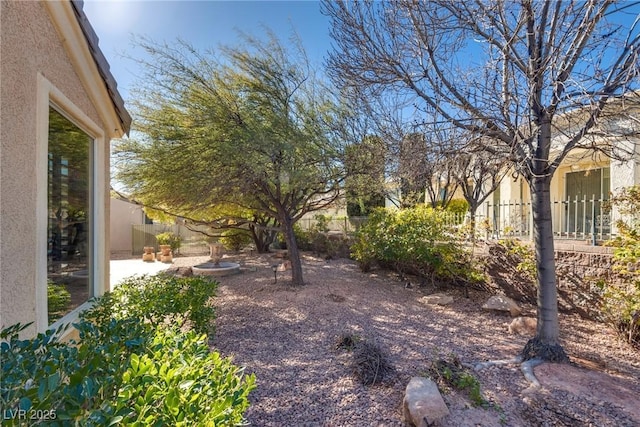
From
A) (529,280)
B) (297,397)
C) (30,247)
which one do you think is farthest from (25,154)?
(529,280)

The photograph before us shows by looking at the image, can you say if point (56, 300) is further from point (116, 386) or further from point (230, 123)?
point (230, 123)

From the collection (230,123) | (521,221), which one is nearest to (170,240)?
(230,123)

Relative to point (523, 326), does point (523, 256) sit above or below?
above

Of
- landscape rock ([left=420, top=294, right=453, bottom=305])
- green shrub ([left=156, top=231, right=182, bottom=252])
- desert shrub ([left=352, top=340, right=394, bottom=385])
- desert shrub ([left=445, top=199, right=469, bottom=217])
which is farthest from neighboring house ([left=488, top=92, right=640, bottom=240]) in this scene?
green shrub ([left=156, top=231, right=182, bottom=252])

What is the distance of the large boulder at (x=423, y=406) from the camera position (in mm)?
2893

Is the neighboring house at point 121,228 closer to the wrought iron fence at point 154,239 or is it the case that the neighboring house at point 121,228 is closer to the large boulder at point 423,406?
the wrought iron fence at point 154,239

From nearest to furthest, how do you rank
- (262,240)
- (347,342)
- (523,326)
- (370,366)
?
(370,366), (347,342), (523,326), (262,240)

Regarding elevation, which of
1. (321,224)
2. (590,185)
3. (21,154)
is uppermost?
(590,185)

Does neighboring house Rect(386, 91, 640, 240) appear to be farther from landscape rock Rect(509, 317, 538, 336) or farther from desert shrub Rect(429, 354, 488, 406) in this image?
desert shrub Rect(429, 354, 488, 406)

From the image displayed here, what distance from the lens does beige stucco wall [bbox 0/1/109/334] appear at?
222cm

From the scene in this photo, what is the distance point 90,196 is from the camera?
419 cm

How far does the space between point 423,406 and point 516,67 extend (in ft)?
15.5

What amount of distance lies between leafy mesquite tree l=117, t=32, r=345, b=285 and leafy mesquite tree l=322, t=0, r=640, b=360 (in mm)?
1957

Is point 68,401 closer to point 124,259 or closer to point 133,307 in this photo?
point 133,307
